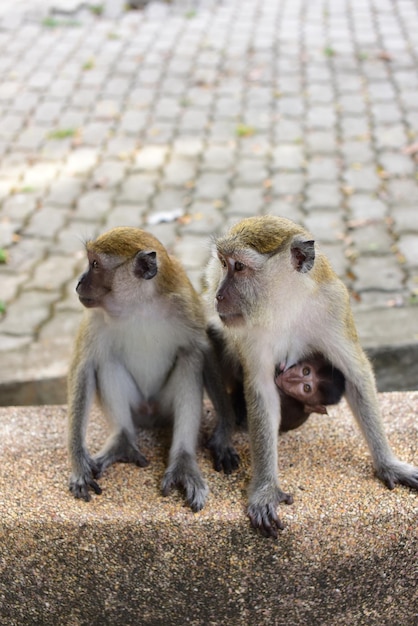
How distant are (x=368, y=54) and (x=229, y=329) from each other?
7206 millimetres

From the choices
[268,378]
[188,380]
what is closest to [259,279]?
[268,378]

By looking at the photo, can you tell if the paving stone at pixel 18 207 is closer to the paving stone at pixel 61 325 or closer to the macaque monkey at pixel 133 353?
the paving stone at pixel 61 325

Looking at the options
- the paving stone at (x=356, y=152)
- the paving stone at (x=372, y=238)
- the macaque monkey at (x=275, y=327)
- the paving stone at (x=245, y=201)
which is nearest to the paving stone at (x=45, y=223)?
the paving stone at (x=245, y=201)

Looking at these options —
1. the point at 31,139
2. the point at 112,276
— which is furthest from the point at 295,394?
the point at 31,139

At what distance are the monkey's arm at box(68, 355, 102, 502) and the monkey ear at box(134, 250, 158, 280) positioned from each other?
1.36 feet

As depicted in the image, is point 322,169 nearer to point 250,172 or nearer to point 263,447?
point 250,172

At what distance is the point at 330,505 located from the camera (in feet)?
9.39

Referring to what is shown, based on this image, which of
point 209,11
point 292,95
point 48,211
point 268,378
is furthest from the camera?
point 209,11

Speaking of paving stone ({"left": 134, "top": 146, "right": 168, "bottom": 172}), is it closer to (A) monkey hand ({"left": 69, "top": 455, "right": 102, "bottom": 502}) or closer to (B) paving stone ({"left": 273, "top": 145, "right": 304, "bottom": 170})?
(B) paving stone ({"left": 273, "top": 145, "right": 304, "bottom": 170})

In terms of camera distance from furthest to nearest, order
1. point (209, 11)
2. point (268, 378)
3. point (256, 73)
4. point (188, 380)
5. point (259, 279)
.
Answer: point (209, 11), point (256, 73), point (188, 380), point (268, 378), point (259, 279)

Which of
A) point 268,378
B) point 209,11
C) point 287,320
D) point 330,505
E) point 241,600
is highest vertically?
point 287,320

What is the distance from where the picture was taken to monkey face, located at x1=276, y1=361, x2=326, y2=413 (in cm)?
300

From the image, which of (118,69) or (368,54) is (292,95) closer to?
(368,54)

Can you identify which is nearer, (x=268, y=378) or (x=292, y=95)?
(x=268, y=378)
